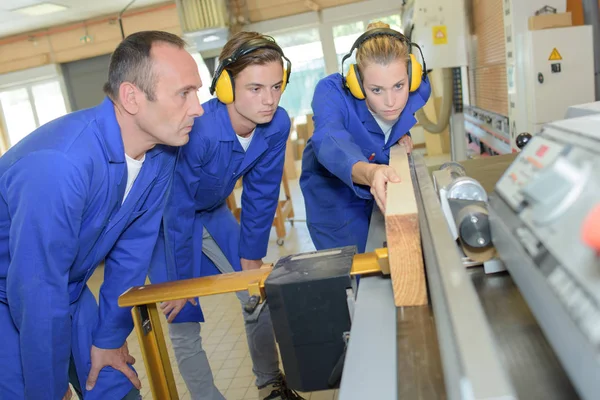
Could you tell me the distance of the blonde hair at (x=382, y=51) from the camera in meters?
1.46

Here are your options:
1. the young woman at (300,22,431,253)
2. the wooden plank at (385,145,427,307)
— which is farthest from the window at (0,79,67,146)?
the wooden plank at (385,145,427,307)

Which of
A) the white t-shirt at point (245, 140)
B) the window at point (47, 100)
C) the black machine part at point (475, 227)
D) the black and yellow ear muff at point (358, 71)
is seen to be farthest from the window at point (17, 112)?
the black machine part at point (475, 227)

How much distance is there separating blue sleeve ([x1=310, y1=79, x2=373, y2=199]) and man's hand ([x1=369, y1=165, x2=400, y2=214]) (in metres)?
0.17

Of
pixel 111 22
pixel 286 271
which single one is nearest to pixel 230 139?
pixel 286 271

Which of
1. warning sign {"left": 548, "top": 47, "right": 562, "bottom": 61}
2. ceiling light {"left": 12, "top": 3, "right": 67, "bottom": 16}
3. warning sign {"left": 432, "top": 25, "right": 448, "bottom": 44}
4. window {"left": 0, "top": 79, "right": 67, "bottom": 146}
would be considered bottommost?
warning sign {"left": 548, "top": 47, "right": 562, "bottom": 61}

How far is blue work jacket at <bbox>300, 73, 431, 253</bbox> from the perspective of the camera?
1376 millimetres

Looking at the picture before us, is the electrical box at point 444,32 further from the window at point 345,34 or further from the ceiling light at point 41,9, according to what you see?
the ceiling light at point 41,9

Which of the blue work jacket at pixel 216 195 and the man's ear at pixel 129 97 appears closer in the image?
the man's ear at pixel 129 97

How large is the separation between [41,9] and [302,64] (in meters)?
3.31

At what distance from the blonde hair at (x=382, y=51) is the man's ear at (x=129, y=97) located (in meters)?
0.69

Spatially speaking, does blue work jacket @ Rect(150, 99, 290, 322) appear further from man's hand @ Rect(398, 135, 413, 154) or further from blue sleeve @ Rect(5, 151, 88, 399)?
blue sleeve @ Rect(5, 151, 88, 399)

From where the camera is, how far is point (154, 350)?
108cm

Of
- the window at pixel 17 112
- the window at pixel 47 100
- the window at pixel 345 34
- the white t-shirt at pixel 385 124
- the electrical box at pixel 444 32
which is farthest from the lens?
the window at pixel 17 112

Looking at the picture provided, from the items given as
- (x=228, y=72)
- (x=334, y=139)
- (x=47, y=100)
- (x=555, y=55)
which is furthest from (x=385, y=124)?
(x=47, y=100)
